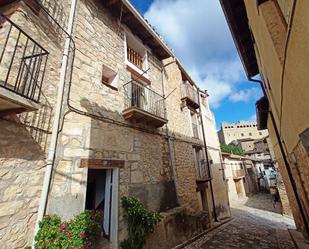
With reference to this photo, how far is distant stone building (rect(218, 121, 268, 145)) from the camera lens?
48.7 metres

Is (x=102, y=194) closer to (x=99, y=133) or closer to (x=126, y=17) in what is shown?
(x=99, y=133)

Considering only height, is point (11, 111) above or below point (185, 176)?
above

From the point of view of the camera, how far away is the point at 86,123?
4.35 metres

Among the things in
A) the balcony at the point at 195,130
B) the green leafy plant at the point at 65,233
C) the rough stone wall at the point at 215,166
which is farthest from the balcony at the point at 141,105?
the rough stone wall at the point at 215,166

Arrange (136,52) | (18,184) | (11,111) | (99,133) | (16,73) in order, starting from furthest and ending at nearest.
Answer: (136,52), (99,133), (16,73), (18,184), (11,111)

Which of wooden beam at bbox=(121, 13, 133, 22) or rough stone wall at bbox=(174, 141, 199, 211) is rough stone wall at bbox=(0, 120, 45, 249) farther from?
wooden beam at bbox=(121, 13, 133, 22)

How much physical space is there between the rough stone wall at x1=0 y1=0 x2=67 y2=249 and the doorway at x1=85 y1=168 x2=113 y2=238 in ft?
5.74

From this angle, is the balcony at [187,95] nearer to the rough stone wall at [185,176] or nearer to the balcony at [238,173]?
the rough stone wall at [185,176]

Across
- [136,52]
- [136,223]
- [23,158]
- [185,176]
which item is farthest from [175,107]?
[23,158]

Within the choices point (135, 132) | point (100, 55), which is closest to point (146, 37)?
point (100, 55)

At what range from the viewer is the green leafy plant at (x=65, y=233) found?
2.86 m

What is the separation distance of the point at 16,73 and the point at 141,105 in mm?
4343

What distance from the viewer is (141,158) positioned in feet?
18.6

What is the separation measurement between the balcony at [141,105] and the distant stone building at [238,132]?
45345 millimetres
